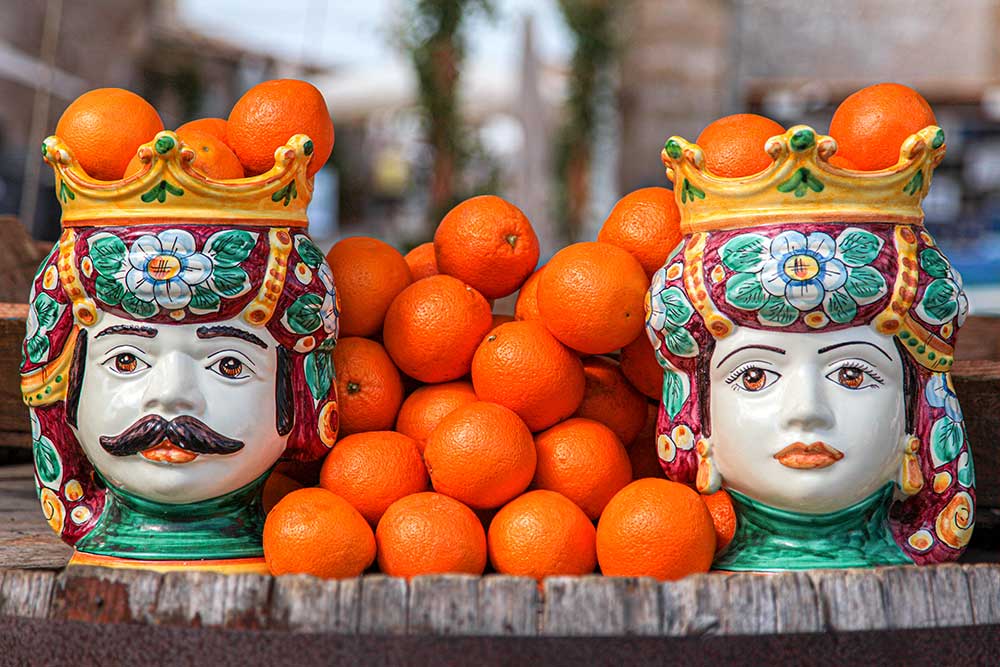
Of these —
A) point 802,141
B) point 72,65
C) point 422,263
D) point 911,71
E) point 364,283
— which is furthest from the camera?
point 911,71

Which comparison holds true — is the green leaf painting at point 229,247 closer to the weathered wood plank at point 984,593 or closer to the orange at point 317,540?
the orange at point 317,540

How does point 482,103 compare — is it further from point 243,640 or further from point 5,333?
point 243,640

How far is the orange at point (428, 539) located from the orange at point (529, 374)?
0.63 feet

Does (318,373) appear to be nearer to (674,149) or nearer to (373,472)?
(373,472)

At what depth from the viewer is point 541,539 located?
141cm

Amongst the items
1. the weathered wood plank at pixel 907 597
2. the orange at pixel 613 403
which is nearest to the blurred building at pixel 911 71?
the orange at pixel 613 403

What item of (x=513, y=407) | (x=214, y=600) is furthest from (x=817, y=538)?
(x=214, y=600)

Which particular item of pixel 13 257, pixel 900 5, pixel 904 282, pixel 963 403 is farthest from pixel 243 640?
pixel 900 5

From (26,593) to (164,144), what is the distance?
0.56m

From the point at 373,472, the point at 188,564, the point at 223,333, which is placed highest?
the point at 223,333

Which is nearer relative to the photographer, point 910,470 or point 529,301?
point 910,470

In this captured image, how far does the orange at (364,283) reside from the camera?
167 centimetres

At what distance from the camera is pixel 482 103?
23.7 ft

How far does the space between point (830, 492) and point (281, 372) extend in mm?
746
